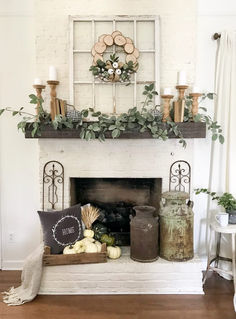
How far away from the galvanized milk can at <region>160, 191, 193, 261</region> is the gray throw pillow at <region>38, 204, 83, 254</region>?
2.51ft

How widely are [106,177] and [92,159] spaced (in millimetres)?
220

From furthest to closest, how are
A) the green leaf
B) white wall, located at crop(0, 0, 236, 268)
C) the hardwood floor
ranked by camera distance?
1. white wall, located at crop(0, 0, 236, 268)
2. the green leaf
3. the hardwood floor

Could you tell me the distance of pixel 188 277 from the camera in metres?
2.65

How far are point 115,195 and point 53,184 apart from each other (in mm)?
663

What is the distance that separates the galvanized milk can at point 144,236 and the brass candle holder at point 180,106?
0.86 meters

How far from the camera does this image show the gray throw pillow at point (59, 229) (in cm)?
268

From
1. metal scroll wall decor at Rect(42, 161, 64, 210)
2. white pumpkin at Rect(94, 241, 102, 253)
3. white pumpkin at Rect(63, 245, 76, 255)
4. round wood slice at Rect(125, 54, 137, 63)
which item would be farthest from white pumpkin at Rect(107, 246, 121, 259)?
round wood slice at Rect(125, 54, 137, 63)

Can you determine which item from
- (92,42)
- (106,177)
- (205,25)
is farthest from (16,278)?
(205,25)

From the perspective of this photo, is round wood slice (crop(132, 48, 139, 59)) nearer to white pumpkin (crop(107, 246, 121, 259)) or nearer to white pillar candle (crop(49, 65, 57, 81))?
white pillar candle (crop(49, 65, 57, 81))

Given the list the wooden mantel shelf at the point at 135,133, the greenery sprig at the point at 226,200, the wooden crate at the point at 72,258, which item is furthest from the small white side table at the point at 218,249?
the wooden crate at the point at 72,258

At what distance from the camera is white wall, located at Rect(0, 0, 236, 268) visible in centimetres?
283

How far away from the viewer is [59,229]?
269cm

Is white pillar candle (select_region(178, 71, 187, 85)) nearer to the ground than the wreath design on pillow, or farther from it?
nearer to the ground

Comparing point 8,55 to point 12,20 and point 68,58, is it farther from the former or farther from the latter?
point 68,58
